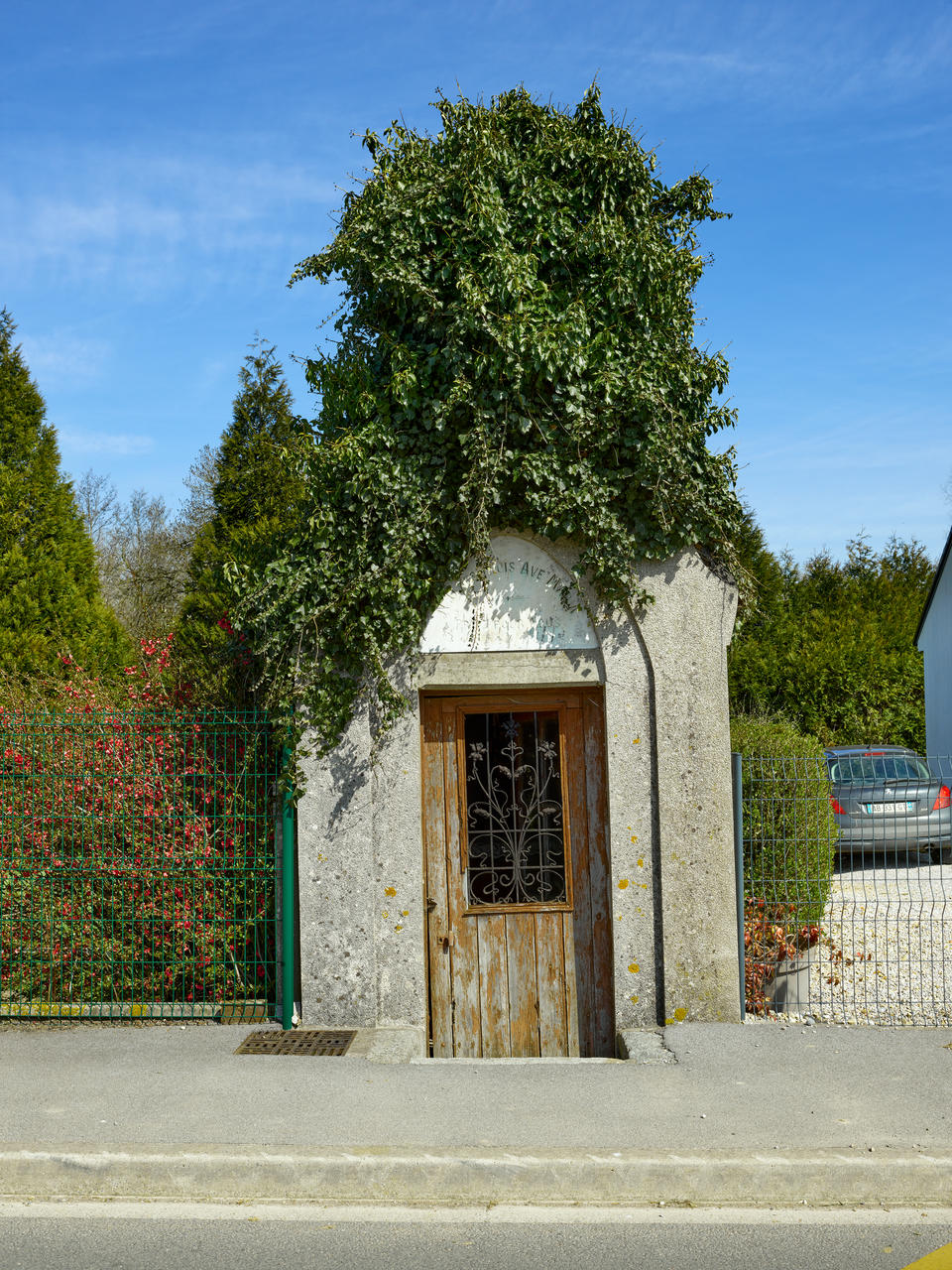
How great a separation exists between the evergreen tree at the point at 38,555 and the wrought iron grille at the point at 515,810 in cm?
721

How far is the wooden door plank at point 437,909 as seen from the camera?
6668 mm

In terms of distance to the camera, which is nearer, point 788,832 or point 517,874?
point 517,874

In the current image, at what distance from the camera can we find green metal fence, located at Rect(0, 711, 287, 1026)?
668 centimetres

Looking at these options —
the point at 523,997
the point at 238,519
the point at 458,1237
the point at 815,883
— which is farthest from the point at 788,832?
the point at 238,519

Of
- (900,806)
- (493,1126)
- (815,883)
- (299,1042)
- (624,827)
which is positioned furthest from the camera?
(900,806)

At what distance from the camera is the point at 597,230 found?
253 inches

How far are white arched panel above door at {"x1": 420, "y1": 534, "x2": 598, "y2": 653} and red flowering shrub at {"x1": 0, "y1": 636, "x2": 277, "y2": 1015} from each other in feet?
4.83

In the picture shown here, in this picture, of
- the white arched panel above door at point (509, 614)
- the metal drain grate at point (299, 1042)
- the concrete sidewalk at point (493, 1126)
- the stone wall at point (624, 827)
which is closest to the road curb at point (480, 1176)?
the concrete sidewalk at point (493, 1126)

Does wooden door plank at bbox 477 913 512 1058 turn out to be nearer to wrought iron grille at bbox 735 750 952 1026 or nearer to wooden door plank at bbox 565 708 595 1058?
wooden door plank at bbox 565 708 595 1058

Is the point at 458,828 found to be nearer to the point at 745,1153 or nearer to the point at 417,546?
the point at 417,546

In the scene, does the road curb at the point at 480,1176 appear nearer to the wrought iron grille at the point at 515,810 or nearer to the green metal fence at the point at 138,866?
the green metal fence at the point at 138,866

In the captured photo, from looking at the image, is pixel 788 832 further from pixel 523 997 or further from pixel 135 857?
pixel 135 857

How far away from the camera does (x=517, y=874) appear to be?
6738 mm

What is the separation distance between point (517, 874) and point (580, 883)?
1.43 ft
